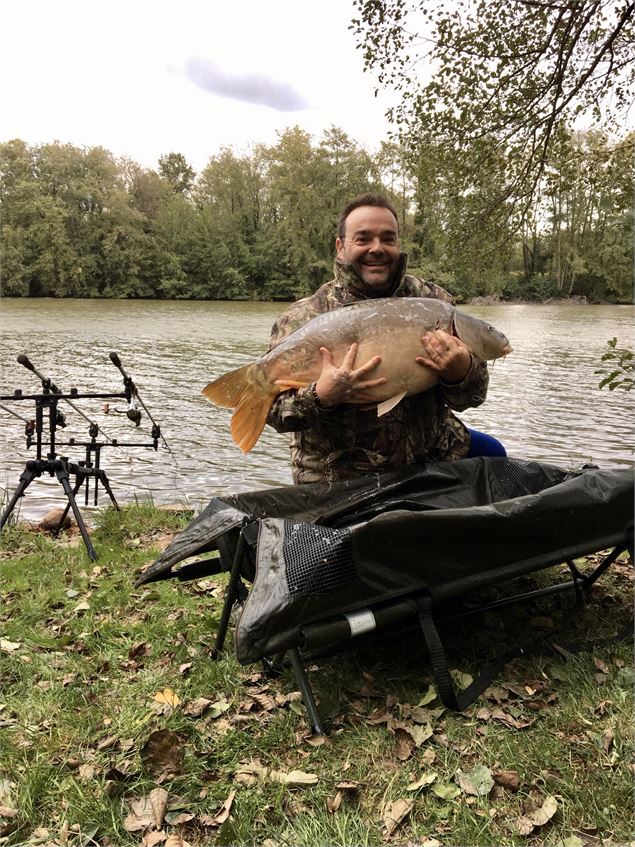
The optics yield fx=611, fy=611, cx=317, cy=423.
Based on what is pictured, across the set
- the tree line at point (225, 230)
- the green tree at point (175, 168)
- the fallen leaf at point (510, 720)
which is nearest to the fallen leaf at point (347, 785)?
the fallen leaf at point (510, 720)

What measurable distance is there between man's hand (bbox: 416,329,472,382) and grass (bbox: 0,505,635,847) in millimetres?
1000

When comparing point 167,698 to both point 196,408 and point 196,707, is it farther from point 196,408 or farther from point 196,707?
point 196,408

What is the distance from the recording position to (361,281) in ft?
8.87

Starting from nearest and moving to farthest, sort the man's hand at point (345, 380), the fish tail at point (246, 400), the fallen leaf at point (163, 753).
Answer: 1. the fallen leaf at point (163, 753)
2. the man's hand at point (345, 380)
3. the fish tail at point (246, 400)

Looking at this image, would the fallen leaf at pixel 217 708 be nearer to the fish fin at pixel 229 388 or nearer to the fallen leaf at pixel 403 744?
the fallen leaf at pixel 403 744

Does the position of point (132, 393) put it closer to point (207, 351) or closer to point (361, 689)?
point (361, 689)

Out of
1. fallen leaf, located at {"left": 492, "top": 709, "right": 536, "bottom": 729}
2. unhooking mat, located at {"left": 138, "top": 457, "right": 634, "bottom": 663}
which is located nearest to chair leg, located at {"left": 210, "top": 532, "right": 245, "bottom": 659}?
unhooking mat, located at {"left": 138, "top": 457, "right": 634, "bottom": 663}

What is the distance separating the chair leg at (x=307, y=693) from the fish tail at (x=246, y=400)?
86 centimetres

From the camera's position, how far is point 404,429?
268 centimetres

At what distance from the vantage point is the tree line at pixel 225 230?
3734 centimetres

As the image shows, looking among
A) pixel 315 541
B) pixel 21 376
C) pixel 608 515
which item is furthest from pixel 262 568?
pixel 21 376

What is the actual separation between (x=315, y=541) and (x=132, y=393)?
263 centimetres

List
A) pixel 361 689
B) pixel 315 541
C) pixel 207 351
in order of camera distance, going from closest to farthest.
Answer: pixel 315 541, pixel 361 689, pixel 207 351

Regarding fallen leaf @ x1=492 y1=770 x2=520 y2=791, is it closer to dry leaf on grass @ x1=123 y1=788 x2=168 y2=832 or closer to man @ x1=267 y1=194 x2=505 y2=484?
dry leaf on grass @ x1=123 y1=788 x2=168 y2=832
